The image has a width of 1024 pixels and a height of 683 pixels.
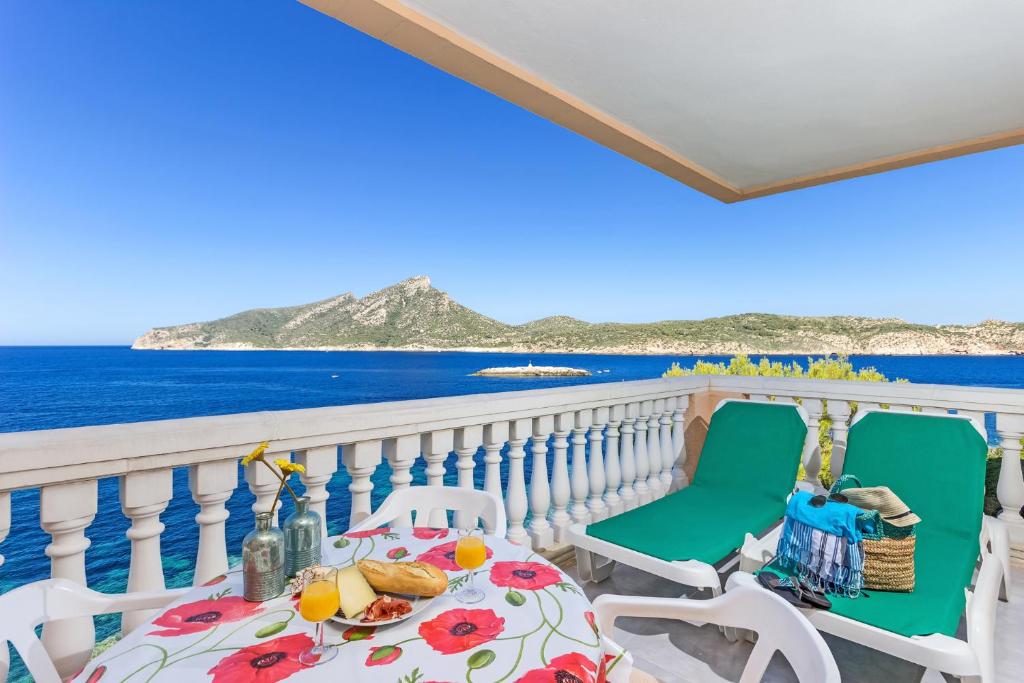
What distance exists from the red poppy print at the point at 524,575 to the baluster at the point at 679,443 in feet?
9.24

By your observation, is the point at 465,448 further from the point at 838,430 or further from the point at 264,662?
the point at 838,430

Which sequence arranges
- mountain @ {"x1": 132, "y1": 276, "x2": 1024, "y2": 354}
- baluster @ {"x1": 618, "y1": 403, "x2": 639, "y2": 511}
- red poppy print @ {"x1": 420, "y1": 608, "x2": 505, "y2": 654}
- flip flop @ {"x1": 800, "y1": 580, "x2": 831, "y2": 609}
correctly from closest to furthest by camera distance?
red poppy print @ {"x1": 420, "y1": 608, "x2": 505, "y2": 654}
flip flop @ {"x1": 800, "y1": 580, "x2": 831, "y2": 609}
baluster @ {"x1": 618, "y1": 403, "x2": 639, "y2": 511}
mountain @ {"x1": 132, "y1": 276, "x2": 1024, "y2": 354}

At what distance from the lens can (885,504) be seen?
217cm

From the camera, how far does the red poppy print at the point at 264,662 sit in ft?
2.85

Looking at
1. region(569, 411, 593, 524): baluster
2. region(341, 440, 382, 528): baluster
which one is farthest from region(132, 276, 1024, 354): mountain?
region(341, 440, 382, 528): baluster

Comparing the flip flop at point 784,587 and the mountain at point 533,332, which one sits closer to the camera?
the flip flop at point 784,587

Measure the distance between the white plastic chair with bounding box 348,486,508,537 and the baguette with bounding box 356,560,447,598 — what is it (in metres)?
0.65

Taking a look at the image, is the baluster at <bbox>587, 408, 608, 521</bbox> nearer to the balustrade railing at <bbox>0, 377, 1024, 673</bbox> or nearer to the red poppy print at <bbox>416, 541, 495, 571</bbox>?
the balustrade railing at <bbox>0, 377, 1024, 673</bbox>

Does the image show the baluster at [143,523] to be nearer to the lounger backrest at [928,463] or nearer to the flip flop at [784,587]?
the flip flop at [784,587]

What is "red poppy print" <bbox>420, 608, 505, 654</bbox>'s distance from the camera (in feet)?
3.22

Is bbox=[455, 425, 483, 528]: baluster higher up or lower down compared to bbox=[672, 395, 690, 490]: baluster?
higher up

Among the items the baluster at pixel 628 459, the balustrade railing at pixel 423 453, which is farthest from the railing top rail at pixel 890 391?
the baluster at pixel 628 459

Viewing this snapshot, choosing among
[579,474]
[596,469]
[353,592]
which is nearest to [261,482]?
[353,592]

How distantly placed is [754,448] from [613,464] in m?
0.94
